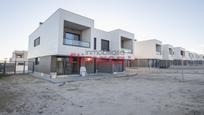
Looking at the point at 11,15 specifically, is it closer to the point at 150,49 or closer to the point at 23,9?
the point at 23,9

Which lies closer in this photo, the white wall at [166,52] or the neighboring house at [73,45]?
the neighboring house at [73,45]

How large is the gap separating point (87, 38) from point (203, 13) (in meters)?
15.4

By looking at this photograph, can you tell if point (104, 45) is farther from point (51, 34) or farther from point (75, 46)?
point (51, 34)

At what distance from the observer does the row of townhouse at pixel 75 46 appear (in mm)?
12055

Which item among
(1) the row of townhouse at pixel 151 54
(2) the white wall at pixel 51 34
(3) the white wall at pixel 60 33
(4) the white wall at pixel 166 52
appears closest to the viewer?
(3) the white wall at pixel 60 33

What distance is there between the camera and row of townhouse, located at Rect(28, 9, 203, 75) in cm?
1205

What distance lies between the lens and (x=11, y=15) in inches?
541

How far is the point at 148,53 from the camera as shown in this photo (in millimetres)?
29000

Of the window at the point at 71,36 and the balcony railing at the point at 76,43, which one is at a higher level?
the window at the point at 71,36

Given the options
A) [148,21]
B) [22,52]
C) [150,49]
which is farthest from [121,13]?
[22,52]

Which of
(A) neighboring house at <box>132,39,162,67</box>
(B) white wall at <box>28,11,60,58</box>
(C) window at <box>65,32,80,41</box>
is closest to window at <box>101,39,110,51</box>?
(C) window at <box>65,32,80,41</box>

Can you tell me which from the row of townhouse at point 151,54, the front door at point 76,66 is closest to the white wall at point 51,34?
the front door at point 76,66

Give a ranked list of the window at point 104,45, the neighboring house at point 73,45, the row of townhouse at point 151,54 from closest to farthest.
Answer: the neighboring house at point 73,45, the window at point 104,45, the row of townhouse at point 151,54

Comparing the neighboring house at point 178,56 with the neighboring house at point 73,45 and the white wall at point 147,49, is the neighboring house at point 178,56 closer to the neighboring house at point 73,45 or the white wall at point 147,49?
the white wall at point 147,49
